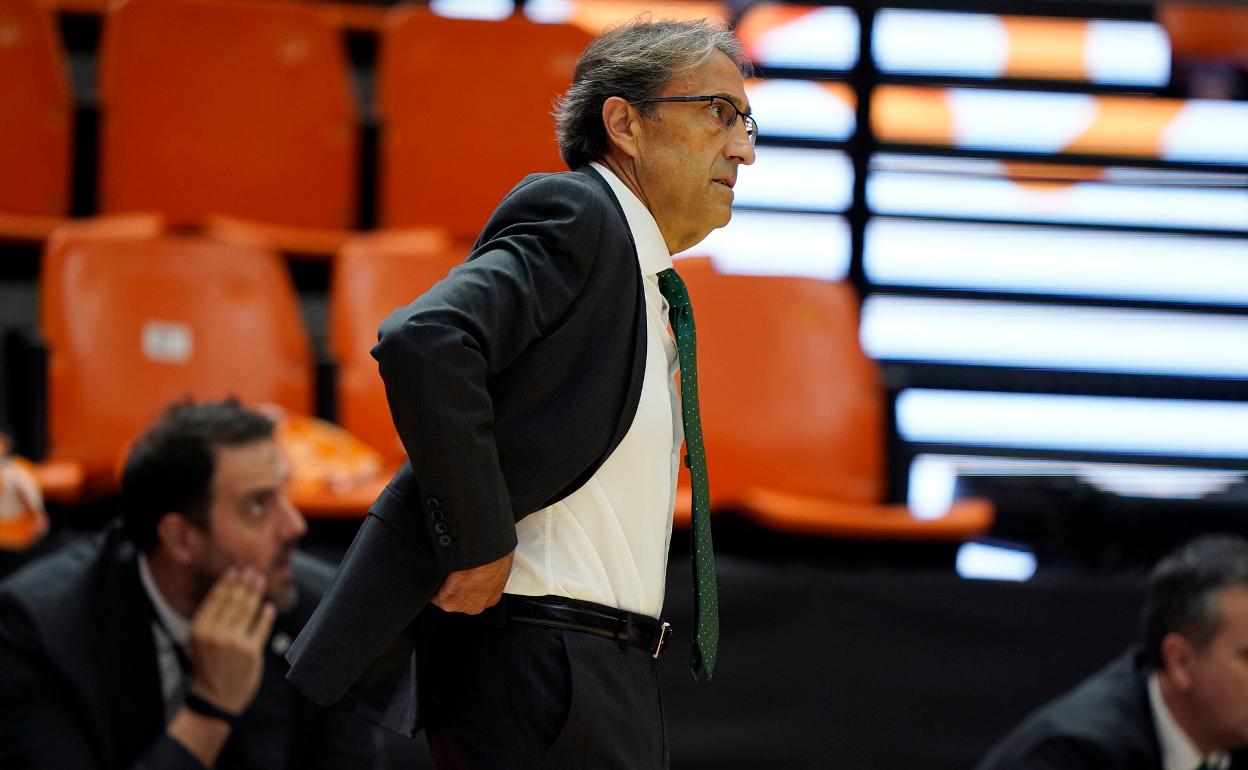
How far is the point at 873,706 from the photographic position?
2.72 metres

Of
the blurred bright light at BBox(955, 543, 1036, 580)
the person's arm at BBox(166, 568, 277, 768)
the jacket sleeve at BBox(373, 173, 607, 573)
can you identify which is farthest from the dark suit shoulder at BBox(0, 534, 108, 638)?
the blurred bright light at BBox(955, 543, 1036, 580)

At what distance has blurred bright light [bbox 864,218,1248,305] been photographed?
4.18 meters

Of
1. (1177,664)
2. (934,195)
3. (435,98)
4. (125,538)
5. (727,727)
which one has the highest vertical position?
(435,98)

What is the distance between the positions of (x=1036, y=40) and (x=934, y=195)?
572 mm

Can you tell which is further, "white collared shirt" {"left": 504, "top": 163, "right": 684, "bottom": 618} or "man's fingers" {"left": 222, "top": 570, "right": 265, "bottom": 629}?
"man's fingers" {"left": 222, "top": 570, "right": 265, "bottom": 629}

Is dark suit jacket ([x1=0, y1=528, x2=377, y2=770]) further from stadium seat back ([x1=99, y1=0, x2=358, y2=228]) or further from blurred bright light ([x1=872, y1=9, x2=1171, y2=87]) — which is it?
blurred bright light ([x1=872, y1=9, x2=1171, y2=87])

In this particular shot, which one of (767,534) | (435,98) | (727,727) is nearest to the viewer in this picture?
(727,727)

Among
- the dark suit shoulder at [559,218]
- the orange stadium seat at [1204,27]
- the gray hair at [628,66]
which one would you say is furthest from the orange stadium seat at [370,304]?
the orange stadium seat at [1204,27]

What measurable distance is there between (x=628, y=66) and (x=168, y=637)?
1.32 m

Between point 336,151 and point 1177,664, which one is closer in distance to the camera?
point 1177,664

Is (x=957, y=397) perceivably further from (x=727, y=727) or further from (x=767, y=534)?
(x=727, y=727)

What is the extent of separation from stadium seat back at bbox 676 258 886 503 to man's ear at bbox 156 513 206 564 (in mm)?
1341

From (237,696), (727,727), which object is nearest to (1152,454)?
(727,727)

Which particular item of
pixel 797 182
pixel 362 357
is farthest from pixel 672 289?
pixel 797 182
